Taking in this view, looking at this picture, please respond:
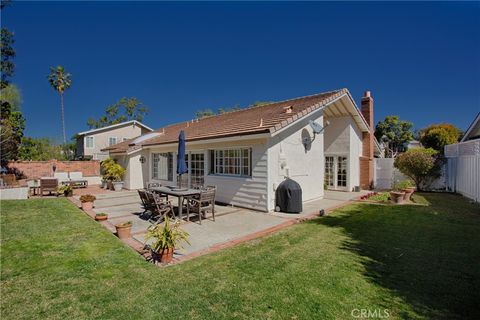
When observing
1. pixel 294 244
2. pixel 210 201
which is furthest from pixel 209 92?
pixel 294 244

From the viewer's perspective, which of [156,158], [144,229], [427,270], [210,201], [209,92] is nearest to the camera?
[427,270]

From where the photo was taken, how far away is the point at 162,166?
56.2ft

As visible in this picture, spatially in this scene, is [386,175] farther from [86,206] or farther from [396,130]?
[396,130]

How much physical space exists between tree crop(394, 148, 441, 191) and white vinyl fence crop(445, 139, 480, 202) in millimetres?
815

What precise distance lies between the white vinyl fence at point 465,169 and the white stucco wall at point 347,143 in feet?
18.1

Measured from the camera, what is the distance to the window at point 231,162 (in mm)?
11219

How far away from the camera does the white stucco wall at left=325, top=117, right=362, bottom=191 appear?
16375 millimetres

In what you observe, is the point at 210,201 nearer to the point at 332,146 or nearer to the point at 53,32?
the point at 332,146

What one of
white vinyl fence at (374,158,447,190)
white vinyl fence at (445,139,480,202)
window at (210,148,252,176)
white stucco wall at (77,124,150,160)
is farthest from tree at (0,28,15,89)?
white vinyl fence at (445,139,480,202)

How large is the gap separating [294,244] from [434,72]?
22520 mm

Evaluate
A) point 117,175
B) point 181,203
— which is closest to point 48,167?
point 117,175

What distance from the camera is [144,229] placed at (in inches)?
307

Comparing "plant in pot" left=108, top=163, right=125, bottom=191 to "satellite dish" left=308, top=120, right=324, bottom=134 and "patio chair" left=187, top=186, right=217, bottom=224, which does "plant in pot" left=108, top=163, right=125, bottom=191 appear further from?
"satellite dish" left=308, top=120, right=324, bottom=134

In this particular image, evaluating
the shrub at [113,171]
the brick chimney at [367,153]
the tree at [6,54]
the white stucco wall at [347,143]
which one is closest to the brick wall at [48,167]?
the shrub at [113,171]
